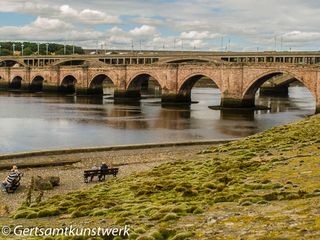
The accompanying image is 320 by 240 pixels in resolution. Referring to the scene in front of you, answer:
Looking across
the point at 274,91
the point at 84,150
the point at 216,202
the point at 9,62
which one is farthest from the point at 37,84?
the point at 216,202

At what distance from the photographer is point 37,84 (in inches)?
4803

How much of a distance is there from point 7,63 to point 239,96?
128 metres

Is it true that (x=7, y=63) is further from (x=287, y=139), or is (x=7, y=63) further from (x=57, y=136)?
(x=287, y=139)

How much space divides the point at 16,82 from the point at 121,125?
3394 inches

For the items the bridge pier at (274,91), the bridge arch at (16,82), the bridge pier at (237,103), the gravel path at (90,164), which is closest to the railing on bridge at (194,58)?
the bridge pier at (274,91)

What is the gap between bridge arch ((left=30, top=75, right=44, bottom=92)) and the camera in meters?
121

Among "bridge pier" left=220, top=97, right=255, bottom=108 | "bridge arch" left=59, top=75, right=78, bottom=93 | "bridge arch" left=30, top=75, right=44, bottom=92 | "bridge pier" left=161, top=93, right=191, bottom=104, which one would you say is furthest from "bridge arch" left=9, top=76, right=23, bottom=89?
"bridge pier" left=220, top=97, right=255, bottom=108

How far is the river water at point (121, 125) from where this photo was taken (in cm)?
4169

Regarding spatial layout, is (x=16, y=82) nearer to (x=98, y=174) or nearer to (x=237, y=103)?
(x=237, y=103)

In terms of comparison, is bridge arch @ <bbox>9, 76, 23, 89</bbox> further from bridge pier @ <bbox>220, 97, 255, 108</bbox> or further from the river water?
bridge pier @ <bbox>220, 97, 255, 108</bbox>

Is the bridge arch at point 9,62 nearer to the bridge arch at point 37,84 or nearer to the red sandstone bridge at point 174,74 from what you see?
the red sandstone bridge at point 174,74

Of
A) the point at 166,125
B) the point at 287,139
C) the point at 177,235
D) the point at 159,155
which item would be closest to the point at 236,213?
the point at 177,235

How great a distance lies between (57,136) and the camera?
4394 centimetres

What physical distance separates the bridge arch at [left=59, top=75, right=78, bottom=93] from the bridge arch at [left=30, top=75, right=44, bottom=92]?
477 inches
